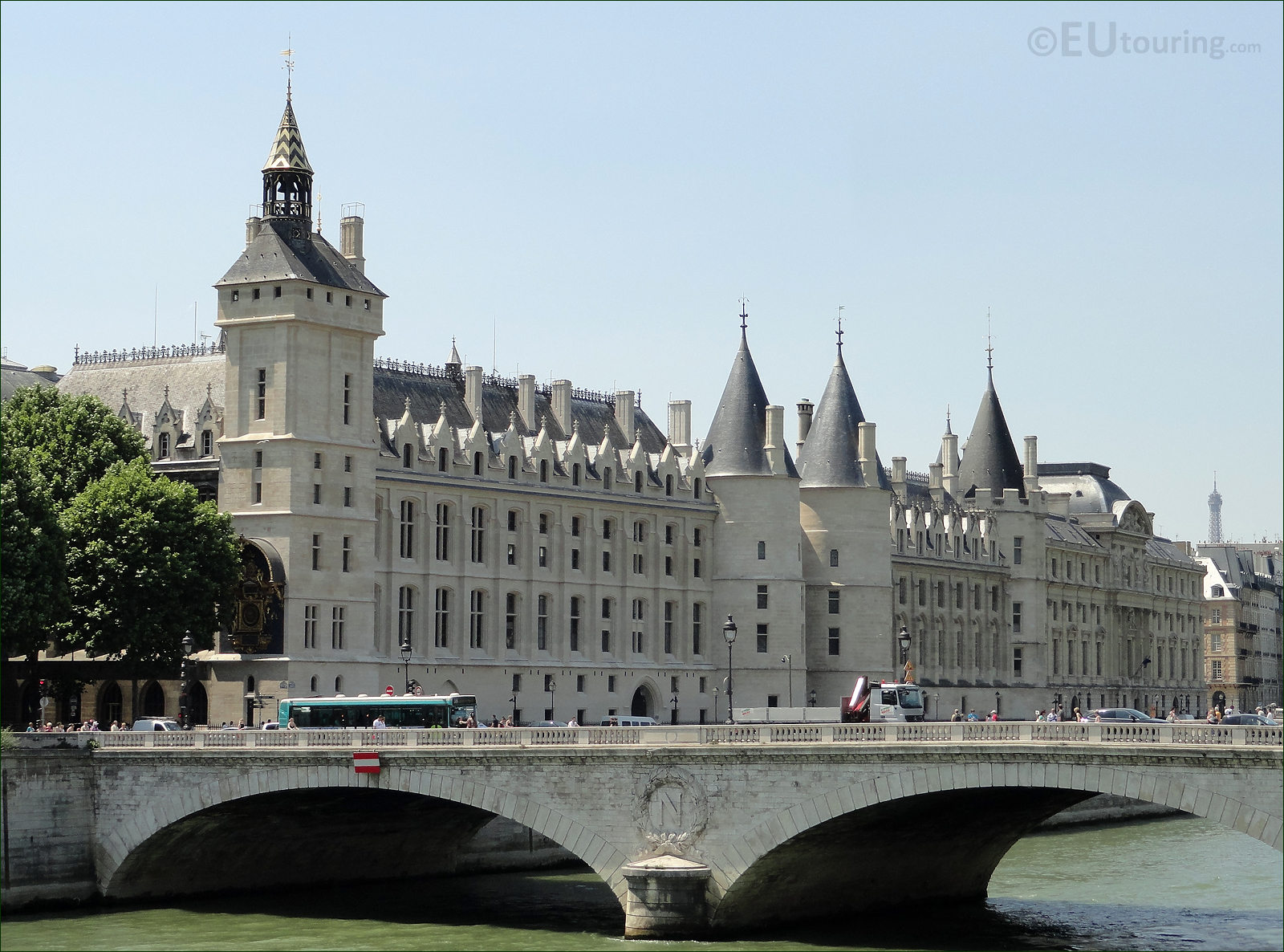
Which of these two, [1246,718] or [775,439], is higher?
[775,439]

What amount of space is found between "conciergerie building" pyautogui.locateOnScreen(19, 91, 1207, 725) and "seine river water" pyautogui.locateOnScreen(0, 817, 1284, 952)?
19532 millimetres

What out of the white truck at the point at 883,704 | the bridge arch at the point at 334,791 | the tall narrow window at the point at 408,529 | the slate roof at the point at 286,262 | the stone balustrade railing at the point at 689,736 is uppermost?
the slate roof at the point at 286,262

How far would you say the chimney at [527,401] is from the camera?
11119 cm

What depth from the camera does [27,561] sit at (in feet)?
251

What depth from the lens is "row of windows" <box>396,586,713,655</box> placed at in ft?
326

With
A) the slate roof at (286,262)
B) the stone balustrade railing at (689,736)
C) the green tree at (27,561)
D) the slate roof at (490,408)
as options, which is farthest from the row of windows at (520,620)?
the stone balustrade railing at (689,736)

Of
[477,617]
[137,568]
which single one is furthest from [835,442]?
[137,568]

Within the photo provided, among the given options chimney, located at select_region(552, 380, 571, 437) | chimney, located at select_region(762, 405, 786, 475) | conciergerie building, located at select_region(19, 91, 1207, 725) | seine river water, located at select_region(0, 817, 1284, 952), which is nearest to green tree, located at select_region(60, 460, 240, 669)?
conciergerie building, located at select_region(19, 91, 1207, 725)

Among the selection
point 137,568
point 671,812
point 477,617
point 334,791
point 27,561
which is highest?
point 137,568

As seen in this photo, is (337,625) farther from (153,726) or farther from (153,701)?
(153,726)

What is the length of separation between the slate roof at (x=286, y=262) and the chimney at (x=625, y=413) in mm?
25444

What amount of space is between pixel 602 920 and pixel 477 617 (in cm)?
4140

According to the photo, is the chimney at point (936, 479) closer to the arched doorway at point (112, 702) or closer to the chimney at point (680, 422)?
the chimney at point (680, 422)

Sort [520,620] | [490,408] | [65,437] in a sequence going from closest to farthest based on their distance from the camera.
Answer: [65,437] < [520,620] < [490,408]
